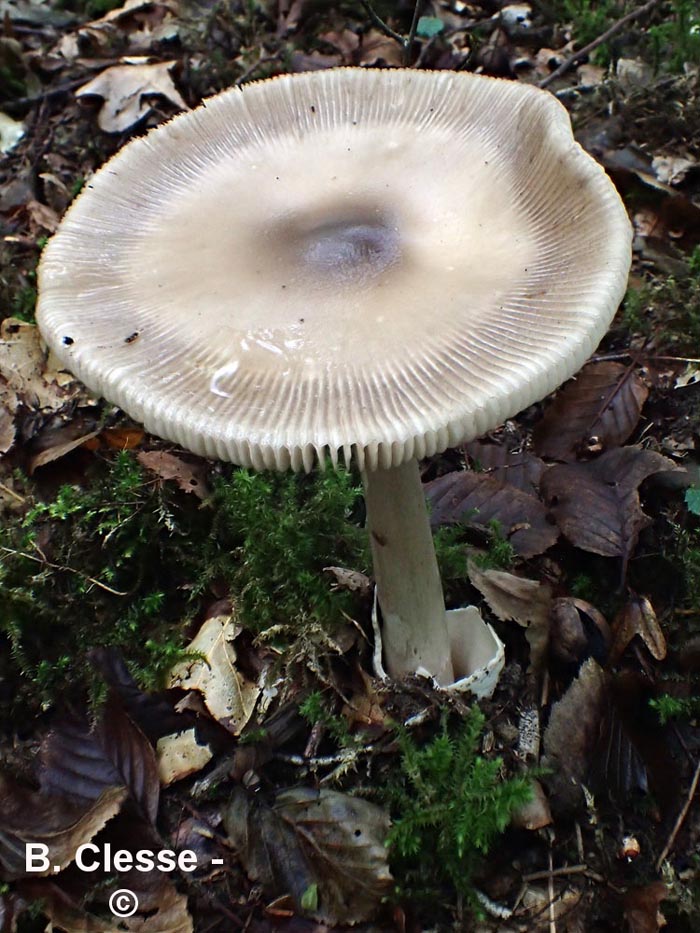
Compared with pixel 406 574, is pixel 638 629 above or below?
below

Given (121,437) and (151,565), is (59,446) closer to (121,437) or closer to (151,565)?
(121,437)

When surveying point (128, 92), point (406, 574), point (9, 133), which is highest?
point (128, 92)

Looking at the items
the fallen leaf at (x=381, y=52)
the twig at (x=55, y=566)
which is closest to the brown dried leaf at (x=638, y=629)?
the twig at (x=55, y=566)

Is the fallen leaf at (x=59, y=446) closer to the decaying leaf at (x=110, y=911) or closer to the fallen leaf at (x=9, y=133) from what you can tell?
the decaying leaf at (x=110, y=911)

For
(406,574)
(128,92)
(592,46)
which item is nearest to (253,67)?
(128,92)

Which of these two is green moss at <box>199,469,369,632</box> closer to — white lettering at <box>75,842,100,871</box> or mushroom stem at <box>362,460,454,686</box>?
mushroom stem at <box>362,460,454,686</box>

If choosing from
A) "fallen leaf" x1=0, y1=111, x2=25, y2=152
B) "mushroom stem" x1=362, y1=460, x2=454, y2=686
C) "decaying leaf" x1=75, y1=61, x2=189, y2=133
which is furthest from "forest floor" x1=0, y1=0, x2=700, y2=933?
"fallen leaf" x1=0, y1=111, x2=25, y2=152
